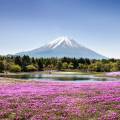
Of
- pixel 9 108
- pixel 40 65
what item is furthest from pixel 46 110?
pixel 40 65

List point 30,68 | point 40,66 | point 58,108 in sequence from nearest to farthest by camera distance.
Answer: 1. point 58,108
2. point 30,68
3. point 40,66

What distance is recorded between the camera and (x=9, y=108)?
20.2 m

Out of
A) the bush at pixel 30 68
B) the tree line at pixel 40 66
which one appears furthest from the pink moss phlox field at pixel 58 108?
the bush at pixel 30 68

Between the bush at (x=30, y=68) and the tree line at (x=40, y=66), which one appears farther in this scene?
the bush at (x=30, y=68)

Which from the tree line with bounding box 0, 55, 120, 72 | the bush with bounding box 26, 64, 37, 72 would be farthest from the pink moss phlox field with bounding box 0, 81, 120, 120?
the bush with bounding box 26, 64, 37, 72

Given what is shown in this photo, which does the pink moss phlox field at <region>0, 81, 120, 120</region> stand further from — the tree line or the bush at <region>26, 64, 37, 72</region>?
the bush at <region>26, 64, 37, 72</region>

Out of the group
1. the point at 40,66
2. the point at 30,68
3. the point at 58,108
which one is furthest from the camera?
the point at 40,66

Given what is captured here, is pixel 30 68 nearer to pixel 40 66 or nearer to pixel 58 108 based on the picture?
pixel 40 66

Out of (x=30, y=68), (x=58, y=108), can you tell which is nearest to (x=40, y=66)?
(x=30, y=68)

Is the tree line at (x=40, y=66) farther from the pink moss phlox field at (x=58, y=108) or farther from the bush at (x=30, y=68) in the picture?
the pink moss phlox field at (x=58, y=108)

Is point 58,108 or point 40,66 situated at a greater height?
point 40,66

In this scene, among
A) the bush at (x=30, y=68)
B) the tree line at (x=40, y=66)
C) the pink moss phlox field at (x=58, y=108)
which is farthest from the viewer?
the bush at (x=30, y=68)

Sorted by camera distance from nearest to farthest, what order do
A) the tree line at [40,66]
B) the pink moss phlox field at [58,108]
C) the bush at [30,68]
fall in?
Result: the pink moss phlox field at [58,108]
the tree line at [40,66]
the bush at [30,68]

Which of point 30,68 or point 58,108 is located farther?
point 30,68
